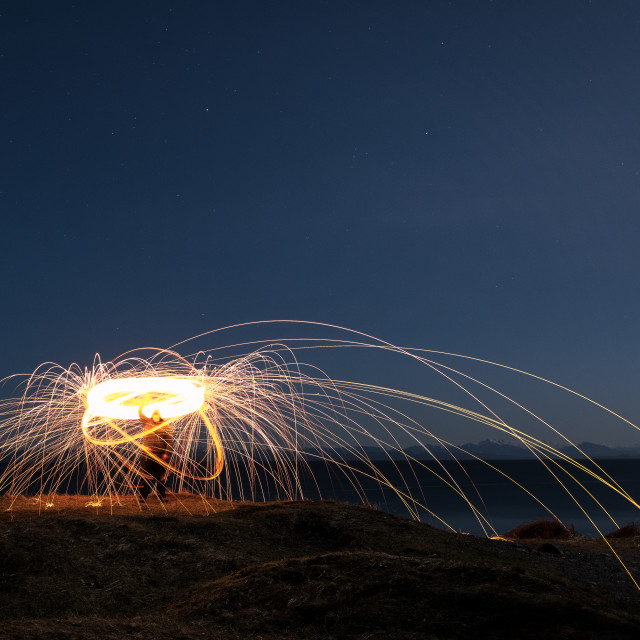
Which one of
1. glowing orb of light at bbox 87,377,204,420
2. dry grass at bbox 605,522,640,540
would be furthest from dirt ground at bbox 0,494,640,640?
dry grass at bbox 605,522,640,540

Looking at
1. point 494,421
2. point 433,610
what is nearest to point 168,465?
point 494,421

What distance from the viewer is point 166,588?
716cm

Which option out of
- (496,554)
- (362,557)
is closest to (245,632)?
(362,557)

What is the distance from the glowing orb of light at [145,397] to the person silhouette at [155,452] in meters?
0.22

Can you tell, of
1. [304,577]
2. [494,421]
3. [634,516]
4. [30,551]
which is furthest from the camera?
[634,516]

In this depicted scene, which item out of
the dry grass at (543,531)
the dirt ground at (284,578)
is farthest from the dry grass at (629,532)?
the dirt ground at (284,578)

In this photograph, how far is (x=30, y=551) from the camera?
7.70 meters

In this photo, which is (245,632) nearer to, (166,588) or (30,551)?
(166,588)

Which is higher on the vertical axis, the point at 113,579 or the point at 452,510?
the point at 452,510

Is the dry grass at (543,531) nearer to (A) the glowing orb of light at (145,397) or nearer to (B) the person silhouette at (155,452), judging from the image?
(B) the person silhouette at (155,452)

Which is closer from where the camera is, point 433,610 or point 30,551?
point 433,610

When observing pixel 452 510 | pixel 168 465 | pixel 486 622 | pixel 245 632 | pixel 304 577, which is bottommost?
pixel 486 622

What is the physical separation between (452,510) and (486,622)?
5408 cm

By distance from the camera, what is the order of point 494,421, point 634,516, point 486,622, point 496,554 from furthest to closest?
point 634,516
point 496,554
point 494,421
point 486,622
